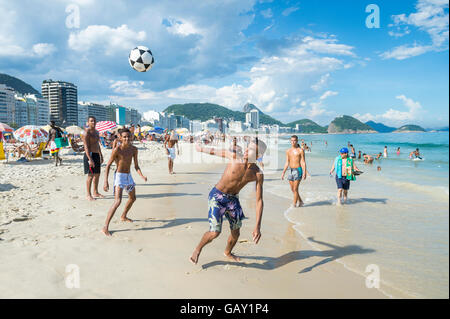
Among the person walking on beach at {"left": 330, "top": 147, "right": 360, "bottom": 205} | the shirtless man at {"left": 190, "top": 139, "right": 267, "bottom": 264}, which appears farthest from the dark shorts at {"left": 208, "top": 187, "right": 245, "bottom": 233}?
the person walking on beach at {"left": 330, "top": 147, "right": 360, "bottom": 205}

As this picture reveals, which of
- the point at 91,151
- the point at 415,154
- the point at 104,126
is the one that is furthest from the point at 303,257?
the point at 415,154

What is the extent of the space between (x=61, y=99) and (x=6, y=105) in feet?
111

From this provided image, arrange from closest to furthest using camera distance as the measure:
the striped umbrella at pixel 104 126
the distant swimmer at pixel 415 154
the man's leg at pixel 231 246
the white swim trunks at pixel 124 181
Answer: the man's leg at pixel 231 246 < the white swim trunks at pixel 124 181 < the striped umbrella at pixel 104 126 < the distant swimmer at pixel 415 154

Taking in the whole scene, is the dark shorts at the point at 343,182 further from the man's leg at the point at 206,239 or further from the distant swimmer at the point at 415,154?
the distant swimmer at the point at 415,154

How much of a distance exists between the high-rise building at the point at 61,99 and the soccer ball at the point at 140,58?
498 feet

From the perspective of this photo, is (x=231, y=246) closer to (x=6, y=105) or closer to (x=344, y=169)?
(x=344, y=169)

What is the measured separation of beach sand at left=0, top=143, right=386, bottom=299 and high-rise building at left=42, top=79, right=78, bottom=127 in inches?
6145

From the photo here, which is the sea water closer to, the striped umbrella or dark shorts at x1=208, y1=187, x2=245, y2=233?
dark shorts at x1=208, y1=187, x2=245, y2=233

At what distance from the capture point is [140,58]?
364 inches

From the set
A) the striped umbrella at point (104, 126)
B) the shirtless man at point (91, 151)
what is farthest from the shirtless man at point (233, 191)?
the striped umbrella at point (104, 126)

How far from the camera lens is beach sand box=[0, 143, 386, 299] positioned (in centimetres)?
304

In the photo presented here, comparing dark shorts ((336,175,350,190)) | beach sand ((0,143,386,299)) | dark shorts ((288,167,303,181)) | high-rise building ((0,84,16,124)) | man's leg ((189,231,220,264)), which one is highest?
high-rise building ((0,84,16,124))

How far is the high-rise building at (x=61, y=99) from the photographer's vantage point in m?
141
